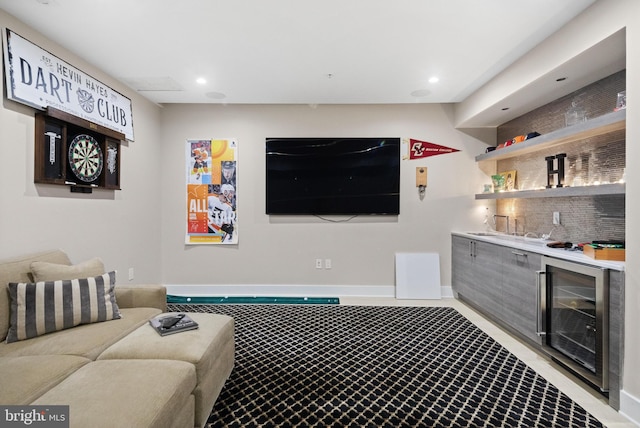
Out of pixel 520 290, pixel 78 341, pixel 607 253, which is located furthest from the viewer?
pixel 520 290

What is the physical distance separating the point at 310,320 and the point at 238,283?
1.43 metres

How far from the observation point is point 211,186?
407 cm

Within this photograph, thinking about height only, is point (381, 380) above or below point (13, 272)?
below

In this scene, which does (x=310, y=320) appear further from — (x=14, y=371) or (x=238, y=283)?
(x=14, y=371)

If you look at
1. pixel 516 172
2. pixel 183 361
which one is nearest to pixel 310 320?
pixel 183 361

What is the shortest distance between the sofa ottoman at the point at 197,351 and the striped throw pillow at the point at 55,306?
0.39 meters

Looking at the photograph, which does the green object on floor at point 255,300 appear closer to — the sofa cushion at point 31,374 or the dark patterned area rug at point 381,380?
the dark patterned area rug at point 381,380

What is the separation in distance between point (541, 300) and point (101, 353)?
320 cm

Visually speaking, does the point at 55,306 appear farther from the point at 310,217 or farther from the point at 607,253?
the point at 607,253

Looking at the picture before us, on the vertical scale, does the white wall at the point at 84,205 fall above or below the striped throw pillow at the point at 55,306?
above

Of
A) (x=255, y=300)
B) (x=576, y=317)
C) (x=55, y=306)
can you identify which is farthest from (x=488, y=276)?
(x=55, y=306)

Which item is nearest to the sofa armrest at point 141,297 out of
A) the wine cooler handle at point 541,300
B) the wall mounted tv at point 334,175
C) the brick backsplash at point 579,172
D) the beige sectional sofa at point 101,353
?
the beige sectional sofa at point 101,353

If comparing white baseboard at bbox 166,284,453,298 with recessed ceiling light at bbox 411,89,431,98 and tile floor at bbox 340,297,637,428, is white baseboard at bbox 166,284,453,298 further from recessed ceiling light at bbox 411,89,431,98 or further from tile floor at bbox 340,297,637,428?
recessed ceiling light at bbox 411,89,431,98

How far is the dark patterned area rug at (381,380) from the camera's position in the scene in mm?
1716
